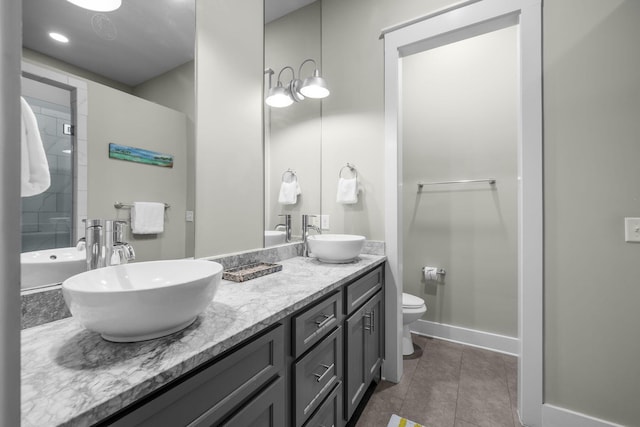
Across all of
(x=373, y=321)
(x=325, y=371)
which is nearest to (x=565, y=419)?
(x=373, y=321)

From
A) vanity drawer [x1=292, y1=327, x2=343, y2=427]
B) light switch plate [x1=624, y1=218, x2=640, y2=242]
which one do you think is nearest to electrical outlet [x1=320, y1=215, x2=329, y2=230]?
vanity drawer [x1=292, y1=327, x2=343, y2=427]

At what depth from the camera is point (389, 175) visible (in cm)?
192

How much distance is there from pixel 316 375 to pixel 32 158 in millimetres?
1157

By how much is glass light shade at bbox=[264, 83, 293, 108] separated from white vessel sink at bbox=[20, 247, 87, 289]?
139 cm

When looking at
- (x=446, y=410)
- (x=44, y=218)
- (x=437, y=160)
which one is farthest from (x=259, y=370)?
(x=437, y=160)

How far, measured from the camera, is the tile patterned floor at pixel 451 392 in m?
1.59

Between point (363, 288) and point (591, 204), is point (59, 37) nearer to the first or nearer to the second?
point (363, 288)

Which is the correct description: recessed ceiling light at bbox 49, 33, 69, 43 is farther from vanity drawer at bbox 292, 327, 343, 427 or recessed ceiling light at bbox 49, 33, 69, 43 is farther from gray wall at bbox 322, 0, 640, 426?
gray wall at bbox 322, 0, 640, 426

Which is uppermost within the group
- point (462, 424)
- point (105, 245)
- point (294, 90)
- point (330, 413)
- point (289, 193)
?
point (294, 90)

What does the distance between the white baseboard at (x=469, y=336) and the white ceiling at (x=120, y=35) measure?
2704 millimetres

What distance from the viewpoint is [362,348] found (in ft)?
5.09

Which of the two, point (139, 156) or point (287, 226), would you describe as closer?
point (139, 156)

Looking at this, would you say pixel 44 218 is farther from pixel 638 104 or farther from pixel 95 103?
pixel 638 104

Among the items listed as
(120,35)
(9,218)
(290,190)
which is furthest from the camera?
(290,190)
